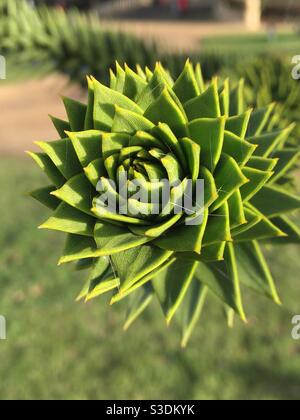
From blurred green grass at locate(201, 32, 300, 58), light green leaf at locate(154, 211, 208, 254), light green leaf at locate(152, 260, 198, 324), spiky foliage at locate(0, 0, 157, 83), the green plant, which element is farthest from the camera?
blurred green grass at locate(201, 32, 300, 58)

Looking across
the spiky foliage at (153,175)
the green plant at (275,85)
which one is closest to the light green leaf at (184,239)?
the spiky foliage at (153,175)

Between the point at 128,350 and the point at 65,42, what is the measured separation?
2.20 m

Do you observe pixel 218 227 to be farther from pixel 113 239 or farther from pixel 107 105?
pixel 107 105

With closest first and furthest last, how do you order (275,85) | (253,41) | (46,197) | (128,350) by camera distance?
(46,197)
(275,85)
(128,350)
(253,41)

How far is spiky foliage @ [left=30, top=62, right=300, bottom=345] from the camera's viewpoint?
0.83 metres

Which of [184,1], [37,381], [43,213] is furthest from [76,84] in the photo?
[184,1]

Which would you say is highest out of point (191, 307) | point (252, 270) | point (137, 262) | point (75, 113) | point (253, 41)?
point (75, 113)

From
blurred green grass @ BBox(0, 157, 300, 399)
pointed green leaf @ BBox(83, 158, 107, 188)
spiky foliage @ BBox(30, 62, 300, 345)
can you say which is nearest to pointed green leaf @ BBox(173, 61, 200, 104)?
spiky foliage @ BBox(30, 62, 300, 345)

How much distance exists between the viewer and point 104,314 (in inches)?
151

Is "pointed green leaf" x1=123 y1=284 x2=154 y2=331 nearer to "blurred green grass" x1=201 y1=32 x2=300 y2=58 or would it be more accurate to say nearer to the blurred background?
the blurred background

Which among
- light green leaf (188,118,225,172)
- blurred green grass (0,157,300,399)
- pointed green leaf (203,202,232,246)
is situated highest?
light green leaf (188,118,225,172)

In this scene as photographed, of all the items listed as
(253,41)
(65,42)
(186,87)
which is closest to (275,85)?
(65,42)

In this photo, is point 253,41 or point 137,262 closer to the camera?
point 137,262

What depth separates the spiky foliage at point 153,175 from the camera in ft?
2.71
